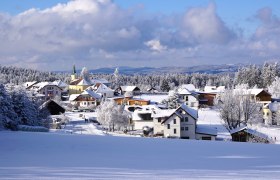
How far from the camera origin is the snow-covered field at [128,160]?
901 cm

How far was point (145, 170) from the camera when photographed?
31.7 ft

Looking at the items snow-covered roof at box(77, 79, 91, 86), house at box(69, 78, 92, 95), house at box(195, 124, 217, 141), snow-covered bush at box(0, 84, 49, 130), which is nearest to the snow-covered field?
snow-covered bush at box(0, 84, 49, 130)

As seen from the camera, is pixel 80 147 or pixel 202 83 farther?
pixel 202 83

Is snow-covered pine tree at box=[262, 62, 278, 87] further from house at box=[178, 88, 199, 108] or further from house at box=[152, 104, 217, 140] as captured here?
house at box=[152, 104, 217, 140]

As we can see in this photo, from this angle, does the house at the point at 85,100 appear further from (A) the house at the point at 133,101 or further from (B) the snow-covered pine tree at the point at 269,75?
(B) the snow-covered pine tree at the point at 269,75

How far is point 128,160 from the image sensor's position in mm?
11281

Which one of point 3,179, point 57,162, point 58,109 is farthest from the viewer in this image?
point 58,109

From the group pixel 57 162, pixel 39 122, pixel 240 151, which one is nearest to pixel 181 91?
pixel 39 122

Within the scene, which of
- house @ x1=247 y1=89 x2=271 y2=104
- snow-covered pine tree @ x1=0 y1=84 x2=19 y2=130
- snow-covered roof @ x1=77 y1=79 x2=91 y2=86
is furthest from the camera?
snow-covered roof @ x1=77 y1=79 x2=91 y2=86

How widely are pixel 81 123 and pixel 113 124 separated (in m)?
5.01

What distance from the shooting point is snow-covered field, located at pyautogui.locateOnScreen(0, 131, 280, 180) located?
9.01 m

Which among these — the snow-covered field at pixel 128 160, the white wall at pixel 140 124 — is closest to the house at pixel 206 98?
the white wall at pixel 140 124

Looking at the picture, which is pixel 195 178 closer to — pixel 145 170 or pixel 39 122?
pixel 145 170

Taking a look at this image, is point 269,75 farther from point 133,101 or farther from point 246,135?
point 246,135
